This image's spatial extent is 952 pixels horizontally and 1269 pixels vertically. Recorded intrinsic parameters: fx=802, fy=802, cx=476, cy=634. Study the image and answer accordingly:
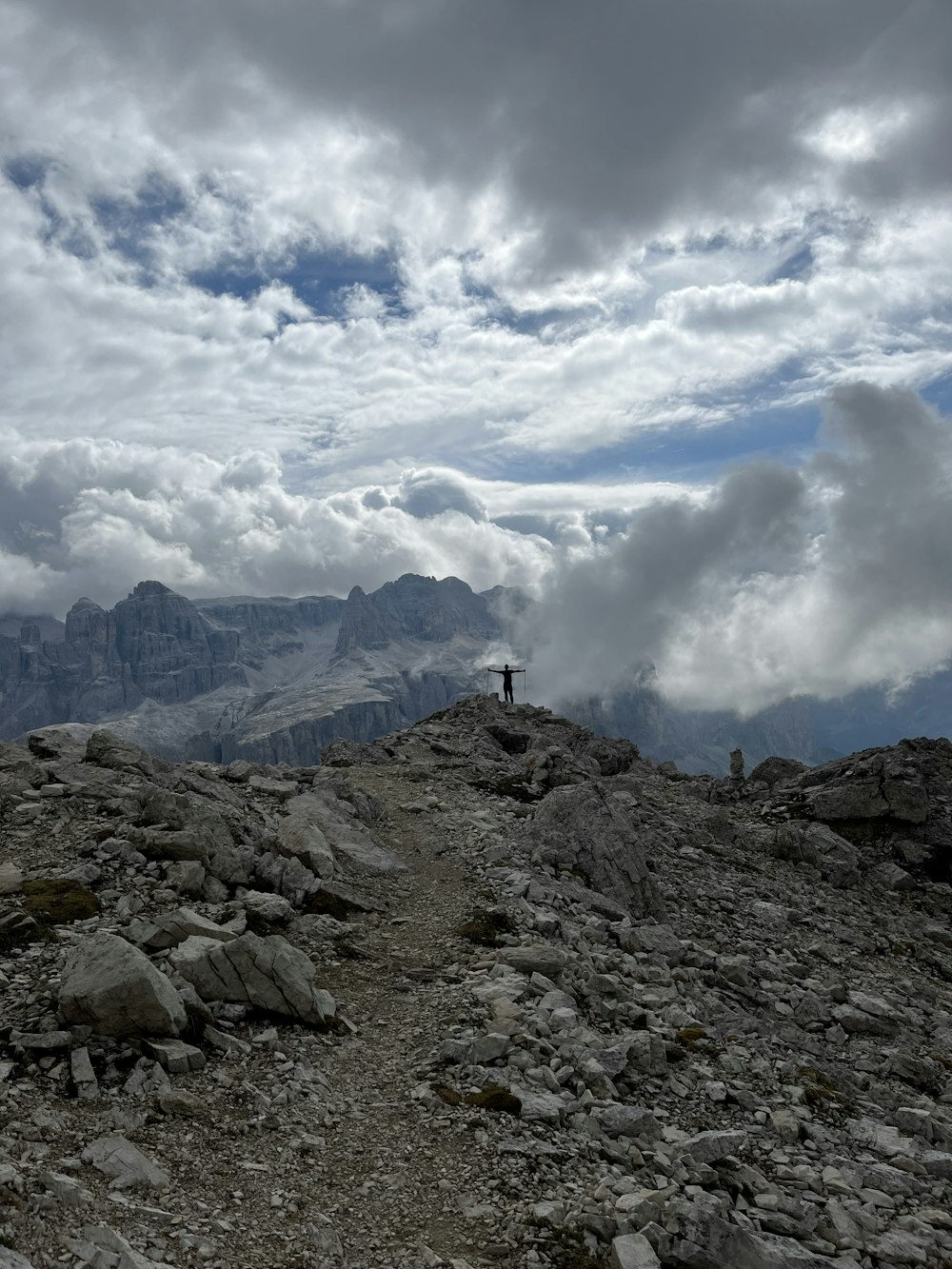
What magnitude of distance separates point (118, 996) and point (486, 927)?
11577 millimetres

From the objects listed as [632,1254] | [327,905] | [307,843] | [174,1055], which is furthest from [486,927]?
[632,1254]

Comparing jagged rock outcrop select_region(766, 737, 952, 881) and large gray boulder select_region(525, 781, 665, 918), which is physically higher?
large gray boulder select_region(525, 781, 665, 918)

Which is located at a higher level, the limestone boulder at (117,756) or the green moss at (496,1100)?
the limestone boulder at (117,756)

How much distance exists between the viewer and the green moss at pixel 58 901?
719 inches

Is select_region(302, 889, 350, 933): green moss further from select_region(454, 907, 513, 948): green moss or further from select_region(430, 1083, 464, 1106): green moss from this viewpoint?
select_region(430, 1083, 464, 1106): green moss

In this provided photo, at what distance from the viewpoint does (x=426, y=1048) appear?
55.0ft

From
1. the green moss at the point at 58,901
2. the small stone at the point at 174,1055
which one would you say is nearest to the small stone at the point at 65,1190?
the small stone at the point at 174,1055

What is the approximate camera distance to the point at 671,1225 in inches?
452

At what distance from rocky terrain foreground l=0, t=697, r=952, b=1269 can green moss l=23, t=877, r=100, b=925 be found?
0.08 metres

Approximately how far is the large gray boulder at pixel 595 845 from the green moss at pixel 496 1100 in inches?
608

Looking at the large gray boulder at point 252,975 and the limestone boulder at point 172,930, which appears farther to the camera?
the limestone boulder at point 172,930

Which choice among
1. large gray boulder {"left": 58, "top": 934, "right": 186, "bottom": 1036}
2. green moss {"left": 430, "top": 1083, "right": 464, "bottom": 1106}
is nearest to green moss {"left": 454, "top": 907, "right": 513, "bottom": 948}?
green moss {"left": 430, "top": 1083, "right": 464, "bottom": 1106}

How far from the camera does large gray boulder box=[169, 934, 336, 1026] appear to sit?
16328mm

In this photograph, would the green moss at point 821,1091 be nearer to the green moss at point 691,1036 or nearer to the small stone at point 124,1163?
the green moss at point 691,1036
